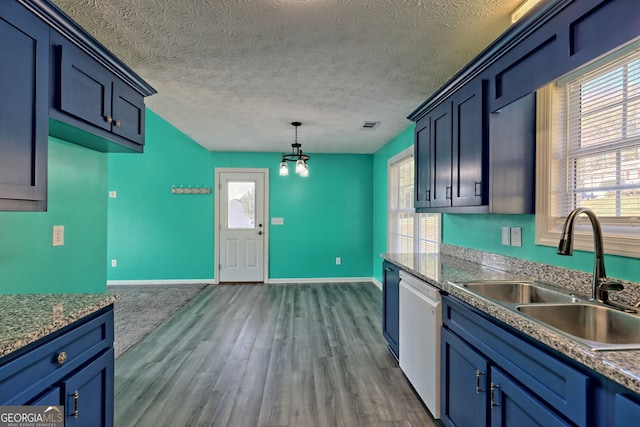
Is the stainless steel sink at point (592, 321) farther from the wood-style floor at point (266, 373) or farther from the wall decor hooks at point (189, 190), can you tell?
the wall decor hooks at point (189, 190)

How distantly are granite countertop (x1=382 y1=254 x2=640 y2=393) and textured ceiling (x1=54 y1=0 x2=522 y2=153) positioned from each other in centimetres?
151

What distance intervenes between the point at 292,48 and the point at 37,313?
1.99m

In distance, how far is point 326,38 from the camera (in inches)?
77.4

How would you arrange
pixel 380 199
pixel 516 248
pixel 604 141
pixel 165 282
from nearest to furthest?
pixel 604 141, pixel 516 248, pixel 380 199, pixel 165 282

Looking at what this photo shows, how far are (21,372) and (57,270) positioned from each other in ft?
3.75

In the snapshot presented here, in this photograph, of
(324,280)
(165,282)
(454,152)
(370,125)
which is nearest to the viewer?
(454,152)

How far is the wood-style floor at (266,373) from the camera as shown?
1.98 m

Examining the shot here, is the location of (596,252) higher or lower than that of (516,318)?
higher

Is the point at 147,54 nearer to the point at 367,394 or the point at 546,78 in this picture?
the point at 546,78

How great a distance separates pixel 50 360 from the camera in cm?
114

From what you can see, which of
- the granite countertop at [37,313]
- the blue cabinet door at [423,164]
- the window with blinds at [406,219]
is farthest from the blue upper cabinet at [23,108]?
the window with blinds at [406,219]

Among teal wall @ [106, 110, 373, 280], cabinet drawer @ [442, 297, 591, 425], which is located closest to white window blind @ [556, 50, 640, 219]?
cabinet drawer @ [442, 297, 591, 425]

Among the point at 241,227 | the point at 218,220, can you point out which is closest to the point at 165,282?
the point at 218,220

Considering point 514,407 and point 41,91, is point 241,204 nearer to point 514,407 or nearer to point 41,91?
point 41,91
